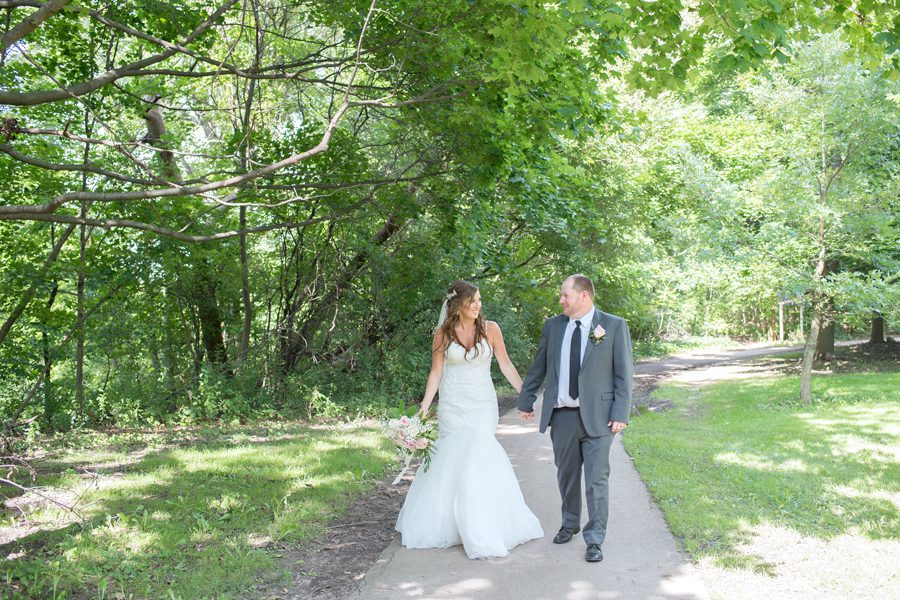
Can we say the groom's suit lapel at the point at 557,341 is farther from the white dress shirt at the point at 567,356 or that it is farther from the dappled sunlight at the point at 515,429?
the dappled sunlight at the point at 515,429

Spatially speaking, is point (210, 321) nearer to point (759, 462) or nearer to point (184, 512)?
point (184, 512)

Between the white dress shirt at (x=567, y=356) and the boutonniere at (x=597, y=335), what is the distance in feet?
0.39

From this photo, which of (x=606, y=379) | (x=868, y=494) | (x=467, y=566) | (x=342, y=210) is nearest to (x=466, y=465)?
(x=467, y=566)

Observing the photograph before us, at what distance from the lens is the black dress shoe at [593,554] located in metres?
5.46

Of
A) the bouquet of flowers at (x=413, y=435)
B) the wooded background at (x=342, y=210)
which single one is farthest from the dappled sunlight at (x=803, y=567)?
the wooded background at (x=342, y=210)

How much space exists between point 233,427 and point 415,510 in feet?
24.6

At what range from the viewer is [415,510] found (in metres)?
6.26

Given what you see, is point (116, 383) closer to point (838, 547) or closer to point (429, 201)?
point (429, 201)

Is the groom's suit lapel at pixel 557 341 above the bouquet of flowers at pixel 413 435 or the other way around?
above

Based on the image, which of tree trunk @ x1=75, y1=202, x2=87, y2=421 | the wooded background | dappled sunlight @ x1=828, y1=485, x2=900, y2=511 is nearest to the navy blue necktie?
dappled sunlight @ x1=828, y1=485, x2=900, y2=511

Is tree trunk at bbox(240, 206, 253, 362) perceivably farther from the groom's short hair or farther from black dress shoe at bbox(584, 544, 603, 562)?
black dress shoe at bbox(584, 544, 603, 562)

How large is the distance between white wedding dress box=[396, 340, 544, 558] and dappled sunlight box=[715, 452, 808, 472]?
13.5 feet

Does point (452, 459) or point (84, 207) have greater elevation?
point (84, 207)

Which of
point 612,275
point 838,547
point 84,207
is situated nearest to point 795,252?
point 612,275
